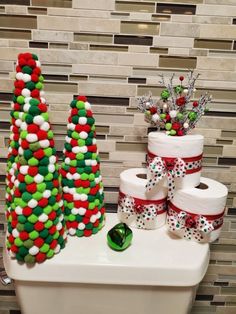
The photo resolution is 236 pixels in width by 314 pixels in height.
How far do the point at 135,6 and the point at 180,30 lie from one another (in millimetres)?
128

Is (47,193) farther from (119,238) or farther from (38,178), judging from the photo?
(119,238)

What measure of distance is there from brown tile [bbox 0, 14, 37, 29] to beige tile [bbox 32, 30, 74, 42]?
20 millimetres

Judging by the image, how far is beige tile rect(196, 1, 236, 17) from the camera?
28.4 inches

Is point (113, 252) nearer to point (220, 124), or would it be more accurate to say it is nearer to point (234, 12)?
point (220, 124)

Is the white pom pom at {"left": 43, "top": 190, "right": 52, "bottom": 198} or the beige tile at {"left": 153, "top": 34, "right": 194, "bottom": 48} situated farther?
the beige tile at {"left": 153, "top": 34, "right": 194, "bottom": 48}

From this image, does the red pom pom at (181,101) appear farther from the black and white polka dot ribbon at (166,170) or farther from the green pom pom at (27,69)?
the green pom pom at (27,69)

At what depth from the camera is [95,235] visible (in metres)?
0.71

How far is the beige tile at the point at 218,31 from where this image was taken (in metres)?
0.74

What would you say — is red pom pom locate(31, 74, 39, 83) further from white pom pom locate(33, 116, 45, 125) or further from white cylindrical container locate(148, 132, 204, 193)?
white cylindrical container locate(148, 132, 204, 193)

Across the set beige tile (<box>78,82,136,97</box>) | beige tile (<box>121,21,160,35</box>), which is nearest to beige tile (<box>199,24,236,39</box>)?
beige tile (<box>121,21,160,35</box>)

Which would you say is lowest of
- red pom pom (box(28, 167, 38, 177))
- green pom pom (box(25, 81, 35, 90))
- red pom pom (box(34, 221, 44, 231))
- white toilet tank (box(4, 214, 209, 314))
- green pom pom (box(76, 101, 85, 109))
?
white toilet tank (box(4, 214, 209, 314))

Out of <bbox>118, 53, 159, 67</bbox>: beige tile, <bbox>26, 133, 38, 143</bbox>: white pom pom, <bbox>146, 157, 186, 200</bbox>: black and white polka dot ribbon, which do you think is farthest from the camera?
<bbox>118, 53, 159, 67</bbox>: beige tile

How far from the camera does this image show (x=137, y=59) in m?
0.75

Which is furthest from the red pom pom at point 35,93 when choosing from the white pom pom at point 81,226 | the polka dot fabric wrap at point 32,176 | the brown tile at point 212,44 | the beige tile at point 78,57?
the brown tile at point 212,44
